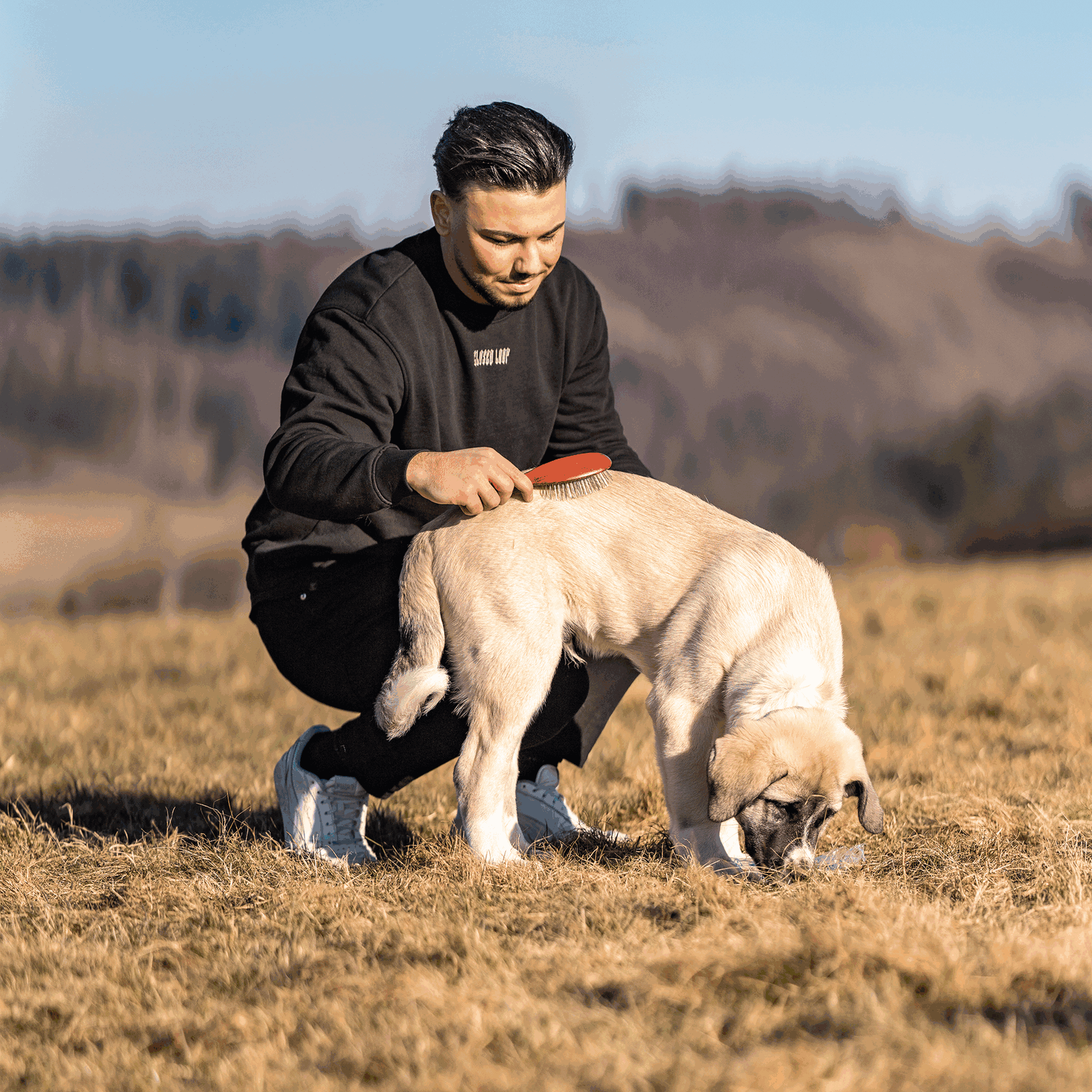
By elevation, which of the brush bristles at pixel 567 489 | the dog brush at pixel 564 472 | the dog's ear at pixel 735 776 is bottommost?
the dog's ear at pixel 735 776

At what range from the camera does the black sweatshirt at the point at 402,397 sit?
2961mm

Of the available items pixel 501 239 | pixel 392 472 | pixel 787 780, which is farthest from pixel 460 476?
pixel 787 780

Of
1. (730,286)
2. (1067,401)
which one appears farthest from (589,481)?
(730,286)

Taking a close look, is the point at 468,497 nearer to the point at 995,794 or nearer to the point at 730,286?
the point at 995,794

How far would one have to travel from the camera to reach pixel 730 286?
141ft

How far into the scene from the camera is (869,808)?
115 inches

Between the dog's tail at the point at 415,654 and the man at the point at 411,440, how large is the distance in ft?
0.25

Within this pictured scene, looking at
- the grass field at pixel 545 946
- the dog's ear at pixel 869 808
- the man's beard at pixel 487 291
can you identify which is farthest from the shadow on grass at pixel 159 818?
the man's beard at pixel 487 291

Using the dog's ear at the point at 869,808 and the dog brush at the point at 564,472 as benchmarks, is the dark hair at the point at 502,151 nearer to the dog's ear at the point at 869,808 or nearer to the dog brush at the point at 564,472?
the dog brush at the point at 564,472

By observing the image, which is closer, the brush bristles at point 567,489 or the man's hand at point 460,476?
the man's hand at point 460,476

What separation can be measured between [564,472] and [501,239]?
0.70 metres

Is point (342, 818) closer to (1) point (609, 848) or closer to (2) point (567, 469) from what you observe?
(1) point (609, 848)

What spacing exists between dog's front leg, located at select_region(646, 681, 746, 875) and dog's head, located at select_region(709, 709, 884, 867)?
135 millimetres

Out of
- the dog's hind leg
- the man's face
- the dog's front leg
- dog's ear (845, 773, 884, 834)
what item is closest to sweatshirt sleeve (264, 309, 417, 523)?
the man's face
